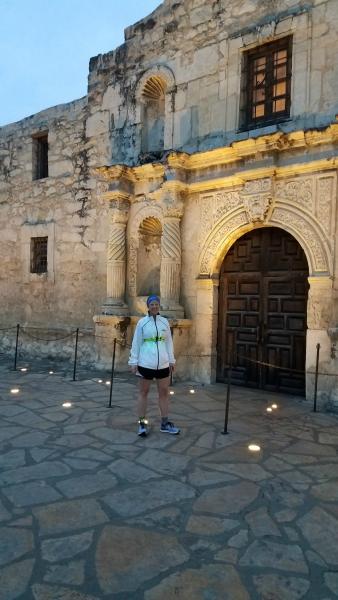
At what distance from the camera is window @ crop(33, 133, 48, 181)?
33.9 ft

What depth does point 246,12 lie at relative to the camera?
22.4 ft

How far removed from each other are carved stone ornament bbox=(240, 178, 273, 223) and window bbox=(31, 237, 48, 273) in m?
5.48

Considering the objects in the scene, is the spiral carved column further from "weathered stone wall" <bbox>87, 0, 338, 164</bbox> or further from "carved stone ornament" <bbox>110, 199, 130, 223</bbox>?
"weathered stone wall" <bbox>87, 0, 338, 164</bbox>

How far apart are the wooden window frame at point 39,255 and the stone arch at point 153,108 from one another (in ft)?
11.6

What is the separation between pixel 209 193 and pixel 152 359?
386 cm

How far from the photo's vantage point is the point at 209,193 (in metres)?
7.20

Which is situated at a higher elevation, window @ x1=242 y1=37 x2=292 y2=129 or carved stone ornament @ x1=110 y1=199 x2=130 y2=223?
window @ x1=242 y1=37 x2=292 y2=129

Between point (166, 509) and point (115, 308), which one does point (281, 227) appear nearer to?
point (115, 308)

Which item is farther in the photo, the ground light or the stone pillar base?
the stone pillar base

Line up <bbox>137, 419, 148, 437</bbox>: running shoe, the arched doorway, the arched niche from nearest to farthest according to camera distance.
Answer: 1. <bbox>137, 419, 148, 437</bbox>: running shoe
2. the arched doorway
3. the arched niche

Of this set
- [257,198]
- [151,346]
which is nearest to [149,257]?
[257,198]

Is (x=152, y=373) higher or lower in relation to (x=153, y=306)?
lower

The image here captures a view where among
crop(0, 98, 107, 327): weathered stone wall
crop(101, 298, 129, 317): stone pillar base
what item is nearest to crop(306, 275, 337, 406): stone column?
crop(101, 298, 129, 317): stone pillar base

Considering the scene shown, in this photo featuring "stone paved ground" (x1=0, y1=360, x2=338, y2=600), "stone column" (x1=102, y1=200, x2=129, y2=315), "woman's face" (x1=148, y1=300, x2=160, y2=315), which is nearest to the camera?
"stone paved ground" (x1=0, y1=360, x2=338, y2=600)
